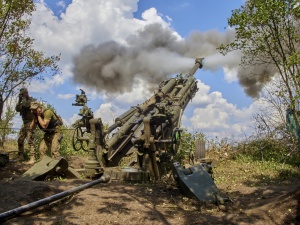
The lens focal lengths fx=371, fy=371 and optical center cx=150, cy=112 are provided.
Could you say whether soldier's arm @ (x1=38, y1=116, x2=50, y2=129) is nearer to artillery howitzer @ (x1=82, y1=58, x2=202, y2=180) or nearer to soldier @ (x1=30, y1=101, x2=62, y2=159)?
soldier @ (x1=30, y1=101, x2=62, y2=159)

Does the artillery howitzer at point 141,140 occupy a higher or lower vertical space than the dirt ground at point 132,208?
Answer: higher

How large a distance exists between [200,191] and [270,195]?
5.07 feet

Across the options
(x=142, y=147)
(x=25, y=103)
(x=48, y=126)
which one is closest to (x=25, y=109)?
(x=25, y=103)

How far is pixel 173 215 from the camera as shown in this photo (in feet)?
17.7

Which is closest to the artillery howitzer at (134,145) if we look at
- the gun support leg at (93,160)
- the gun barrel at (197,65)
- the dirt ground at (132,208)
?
the gun support leg at (93,160)

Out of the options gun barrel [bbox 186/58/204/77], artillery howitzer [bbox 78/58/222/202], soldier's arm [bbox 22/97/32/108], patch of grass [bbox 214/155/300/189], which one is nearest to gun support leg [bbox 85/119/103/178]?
artillery howitzer [bbox 78/58/222/202]

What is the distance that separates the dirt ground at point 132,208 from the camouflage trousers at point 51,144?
3170mm

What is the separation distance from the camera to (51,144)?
32.6ft

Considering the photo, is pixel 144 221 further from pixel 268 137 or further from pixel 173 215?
pixel 268 137

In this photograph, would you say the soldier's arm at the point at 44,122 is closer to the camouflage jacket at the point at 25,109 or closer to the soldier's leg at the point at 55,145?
the soldier's leg at the point at 55,145

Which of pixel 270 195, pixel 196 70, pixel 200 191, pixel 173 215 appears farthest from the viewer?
pixel 196 70

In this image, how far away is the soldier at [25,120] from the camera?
33.1 ft

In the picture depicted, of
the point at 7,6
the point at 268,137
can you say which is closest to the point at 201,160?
the point at 268,137

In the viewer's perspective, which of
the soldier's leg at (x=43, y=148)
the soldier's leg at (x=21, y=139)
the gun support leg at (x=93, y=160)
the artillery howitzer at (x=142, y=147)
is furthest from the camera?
the soldier's leg at (x=21, y=139)
